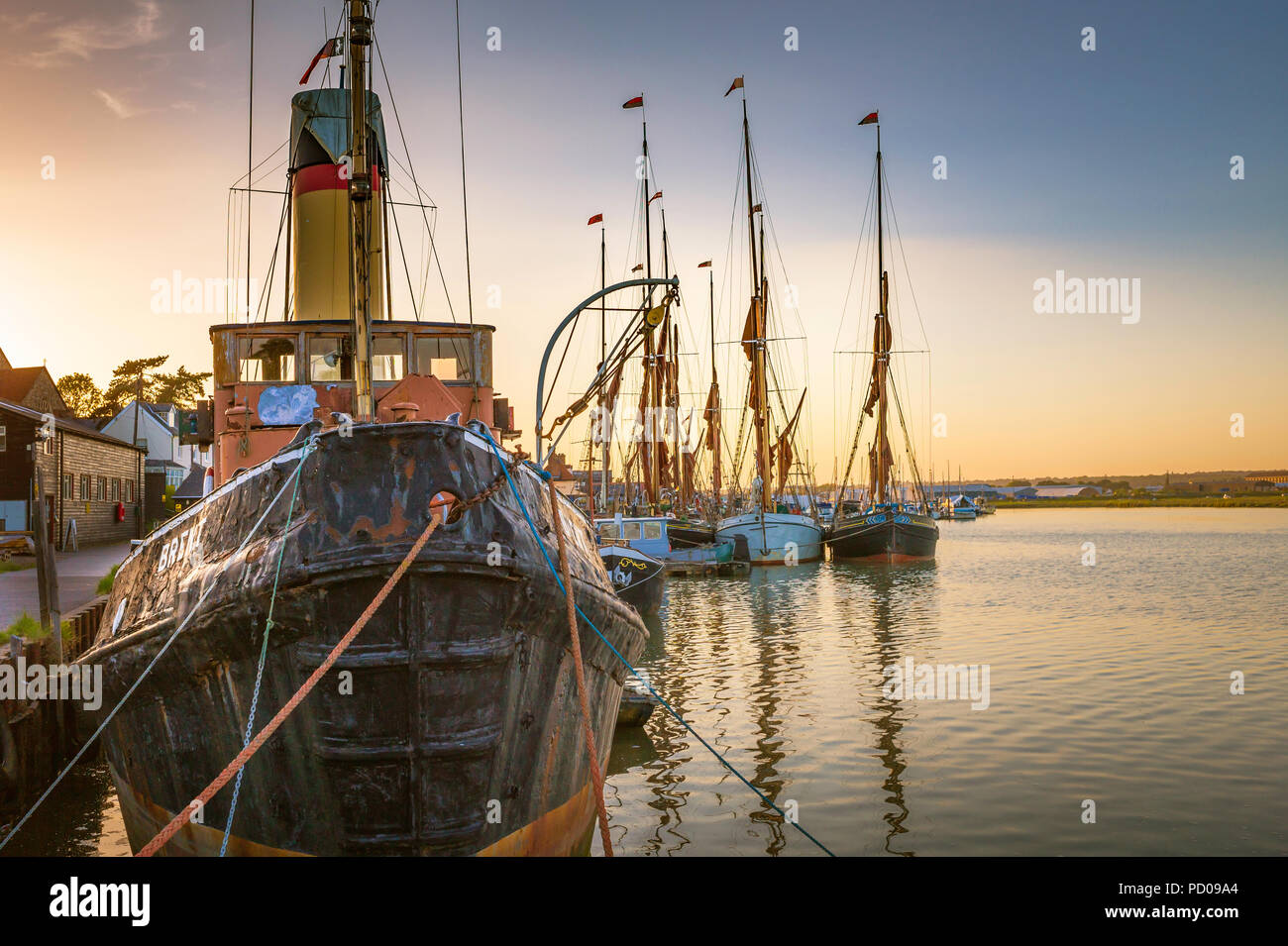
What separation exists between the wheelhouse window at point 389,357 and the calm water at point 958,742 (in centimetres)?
532

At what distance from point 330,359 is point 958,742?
9.43 meters

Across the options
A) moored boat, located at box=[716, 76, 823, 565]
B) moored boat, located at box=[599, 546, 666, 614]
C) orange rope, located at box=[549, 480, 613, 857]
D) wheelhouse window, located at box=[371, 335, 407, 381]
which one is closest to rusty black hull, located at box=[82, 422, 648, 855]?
orange rope, located at box=[549, 480, 613, 857]

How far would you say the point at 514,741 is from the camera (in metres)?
5.71

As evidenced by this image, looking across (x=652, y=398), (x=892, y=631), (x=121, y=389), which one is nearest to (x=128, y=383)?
(x=121, y=389)

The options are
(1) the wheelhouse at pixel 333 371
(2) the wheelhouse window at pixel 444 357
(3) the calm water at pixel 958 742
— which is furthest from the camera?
(2) the wheelhouse window at pixel 444 357

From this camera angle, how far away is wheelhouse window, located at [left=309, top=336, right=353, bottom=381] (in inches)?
376

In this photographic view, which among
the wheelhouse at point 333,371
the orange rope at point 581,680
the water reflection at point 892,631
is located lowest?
the water reflection at point 892,631

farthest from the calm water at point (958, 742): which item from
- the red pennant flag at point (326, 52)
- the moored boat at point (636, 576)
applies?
the red pennant flag at point (326, 52)

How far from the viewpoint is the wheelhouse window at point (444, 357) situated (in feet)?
32.2

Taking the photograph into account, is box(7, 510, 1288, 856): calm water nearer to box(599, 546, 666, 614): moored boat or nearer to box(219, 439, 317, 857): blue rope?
box(599, 546, 666, 614): moored boat

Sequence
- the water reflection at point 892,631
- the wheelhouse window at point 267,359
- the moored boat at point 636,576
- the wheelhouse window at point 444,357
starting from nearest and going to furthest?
the wheelhouse window at point 267,359, the wheelhouse window at point 444,357, the water reflection at point 892,631, the moored boat at point 636,576

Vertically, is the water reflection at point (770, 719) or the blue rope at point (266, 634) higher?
the blue rope at point (266, 634)

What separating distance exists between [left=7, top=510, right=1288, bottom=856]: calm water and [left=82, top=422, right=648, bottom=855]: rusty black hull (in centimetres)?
343

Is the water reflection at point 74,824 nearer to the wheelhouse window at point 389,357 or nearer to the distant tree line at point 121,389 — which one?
the wheelhouse window at point 389,357
